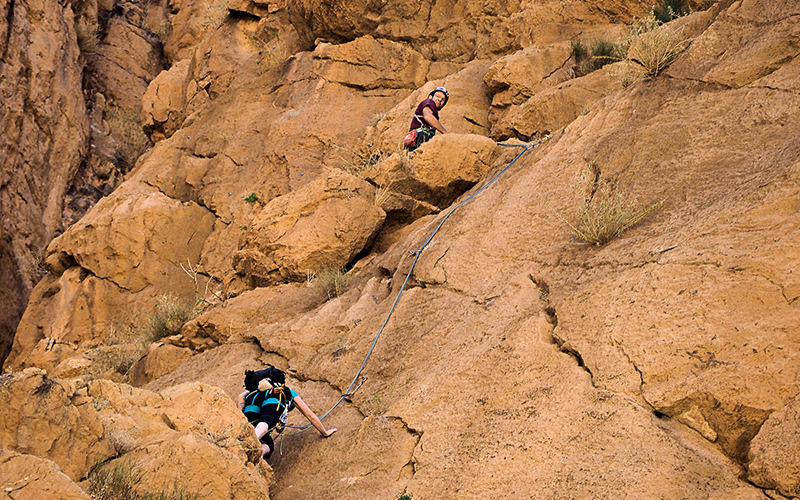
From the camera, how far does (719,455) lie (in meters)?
3.77

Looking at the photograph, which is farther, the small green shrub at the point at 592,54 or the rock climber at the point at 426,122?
the small green shrub at the point at 592,54

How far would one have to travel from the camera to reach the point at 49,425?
3.98 metres

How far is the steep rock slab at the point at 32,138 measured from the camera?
13.7 meters

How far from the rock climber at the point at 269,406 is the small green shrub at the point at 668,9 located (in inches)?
304

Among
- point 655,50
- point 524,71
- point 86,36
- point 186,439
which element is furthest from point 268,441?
point 86,36

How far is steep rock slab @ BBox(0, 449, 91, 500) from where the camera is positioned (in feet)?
10.6

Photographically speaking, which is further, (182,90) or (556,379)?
(182,90)

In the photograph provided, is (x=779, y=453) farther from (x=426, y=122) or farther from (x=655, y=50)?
(x=426, y=122)

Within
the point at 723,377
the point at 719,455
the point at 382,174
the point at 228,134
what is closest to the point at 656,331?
the point at 723,377

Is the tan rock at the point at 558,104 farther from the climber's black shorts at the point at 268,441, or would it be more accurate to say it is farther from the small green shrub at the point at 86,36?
the small green shrub at the point at 86,36

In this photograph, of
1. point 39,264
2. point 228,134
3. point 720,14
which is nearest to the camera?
point 720,14

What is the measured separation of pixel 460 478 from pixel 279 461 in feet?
6.48

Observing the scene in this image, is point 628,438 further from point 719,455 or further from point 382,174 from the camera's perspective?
point 382,174

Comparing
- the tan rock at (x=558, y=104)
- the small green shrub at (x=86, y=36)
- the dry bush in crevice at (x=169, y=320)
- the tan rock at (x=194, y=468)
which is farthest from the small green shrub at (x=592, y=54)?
the small green shrub at (x=86, y=36)
